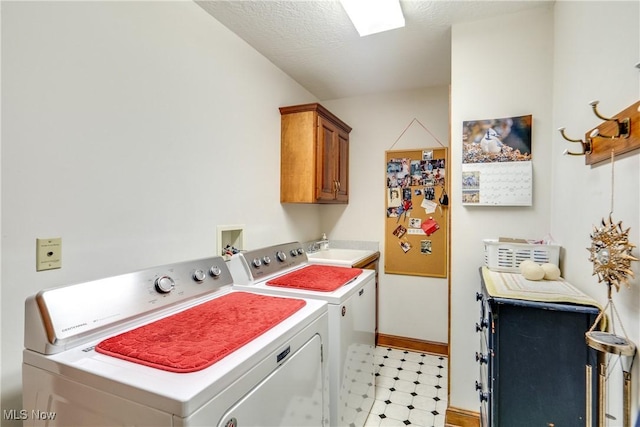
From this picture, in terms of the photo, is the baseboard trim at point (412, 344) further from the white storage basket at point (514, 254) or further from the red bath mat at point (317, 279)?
the white storage basket at point (514, 254)

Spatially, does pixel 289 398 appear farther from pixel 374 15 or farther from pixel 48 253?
pixel 374 15

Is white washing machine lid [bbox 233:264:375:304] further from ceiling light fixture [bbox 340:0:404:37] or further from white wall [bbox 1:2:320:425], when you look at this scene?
ceiling light fixture [bbox 340:0:404:37]

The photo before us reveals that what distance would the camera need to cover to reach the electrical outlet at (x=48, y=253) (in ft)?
3.63

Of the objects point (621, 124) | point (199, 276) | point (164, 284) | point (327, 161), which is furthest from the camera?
point (327, 161)

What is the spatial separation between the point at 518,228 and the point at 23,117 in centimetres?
241

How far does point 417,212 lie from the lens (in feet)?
9.91

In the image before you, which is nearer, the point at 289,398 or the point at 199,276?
the point at 289,398

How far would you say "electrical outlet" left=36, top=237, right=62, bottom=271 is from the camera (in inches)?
43.6

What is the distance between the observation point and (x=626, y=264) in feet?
2.87

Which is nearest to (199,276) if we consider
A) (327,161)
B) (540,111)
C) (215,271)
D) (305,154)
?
(215,271)

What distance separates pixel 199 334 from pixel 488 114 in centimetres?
197

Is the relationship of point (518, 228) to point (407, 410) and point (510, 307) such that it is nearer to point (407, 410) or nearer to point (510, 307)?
point (510, 307)

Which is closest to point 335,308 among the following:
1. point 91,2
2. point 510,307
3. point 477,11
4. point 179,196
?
point 510,307

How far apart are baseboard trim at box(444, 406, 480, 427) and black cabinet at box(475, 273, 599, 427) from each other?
78 centimetres
